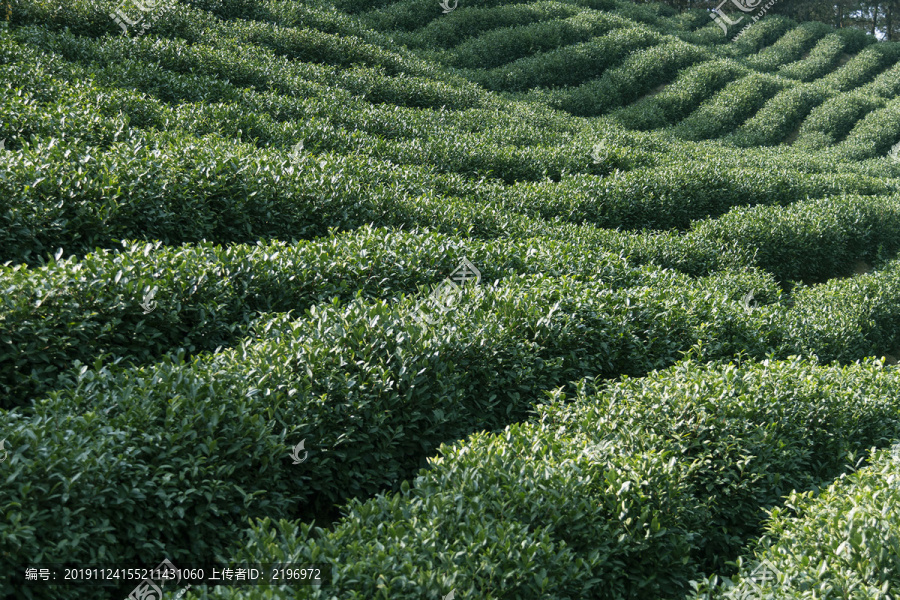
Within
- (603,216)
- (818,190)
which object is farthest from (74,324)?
(818,190)

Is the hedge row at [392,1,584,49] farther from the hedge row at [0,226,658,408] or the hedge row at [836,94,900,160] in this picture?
the hedge row at [0,226,658,408]

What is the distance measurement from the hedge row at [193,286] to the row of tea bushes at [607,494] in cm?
276

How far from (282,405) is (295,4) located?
70.0 ft

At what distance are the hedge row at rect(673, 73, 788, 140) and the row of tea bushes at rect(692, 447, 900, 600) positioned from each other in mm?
22472

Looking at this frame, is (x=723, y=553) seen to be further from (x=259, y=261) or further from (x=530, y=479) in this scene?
(x=259, y=261)

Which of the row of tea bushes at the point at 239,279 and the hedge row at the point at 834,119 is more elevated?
the hedge row at the point at 834,119
